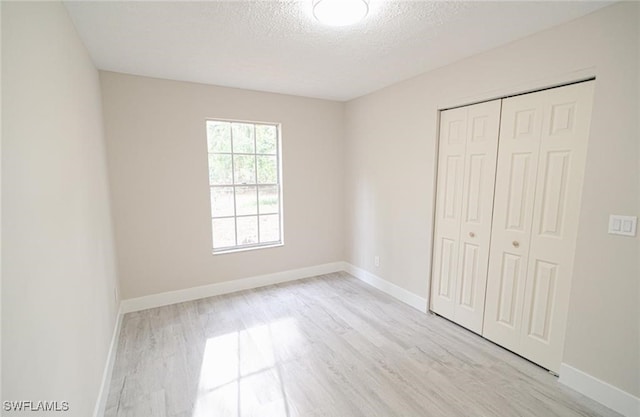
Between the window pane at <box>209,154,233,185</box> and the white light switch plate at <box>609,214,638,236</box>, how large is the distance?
352cm

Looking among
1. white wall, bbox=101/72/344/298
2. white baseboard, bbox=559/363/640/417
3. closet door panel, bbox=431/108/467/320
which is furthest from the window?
white baseboard, bbox=559/363/640/417

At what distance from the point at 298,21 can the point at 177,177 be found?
2.17m

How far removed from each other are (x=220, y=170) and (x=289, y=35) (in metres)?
1.93

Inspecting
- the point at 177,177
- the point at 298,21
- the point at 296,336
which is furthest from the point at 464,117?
the point at 177,177

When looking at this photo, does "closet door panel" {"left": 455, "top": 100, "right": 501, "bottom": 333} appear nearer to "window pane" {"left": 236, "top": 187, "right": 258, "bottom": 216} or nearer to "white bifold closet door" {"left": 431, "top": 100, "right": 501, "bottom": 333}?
"white bifold closet door" {"left": 431, "top": 100, "right": 501, "bottom": 333}

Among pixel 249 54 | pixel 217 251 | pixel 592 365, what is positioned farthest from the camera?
pixel 217 251

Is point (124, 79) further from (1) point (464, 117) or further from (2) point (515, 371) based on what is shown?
(2) point (515, 371)

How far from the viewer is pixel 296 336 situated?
2684 mm

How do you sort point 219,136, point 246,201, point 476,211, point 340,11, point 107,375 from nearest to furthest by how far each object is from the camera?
1. point 340,11
2. point 107,375
3. point 476,211
4. point 219,136
5. point 246,201

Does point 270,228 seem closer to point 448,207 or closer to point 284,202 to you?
point 284,202

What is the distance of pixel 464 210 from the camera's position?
8.90 feet

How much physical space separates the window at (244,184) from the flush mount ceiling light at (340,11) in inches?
83.1

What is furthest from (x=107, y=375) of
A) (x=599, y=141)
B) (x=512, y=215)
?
(x=599, y=141)

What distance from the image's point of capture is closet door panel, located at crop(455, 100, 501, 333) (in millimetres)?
2467
